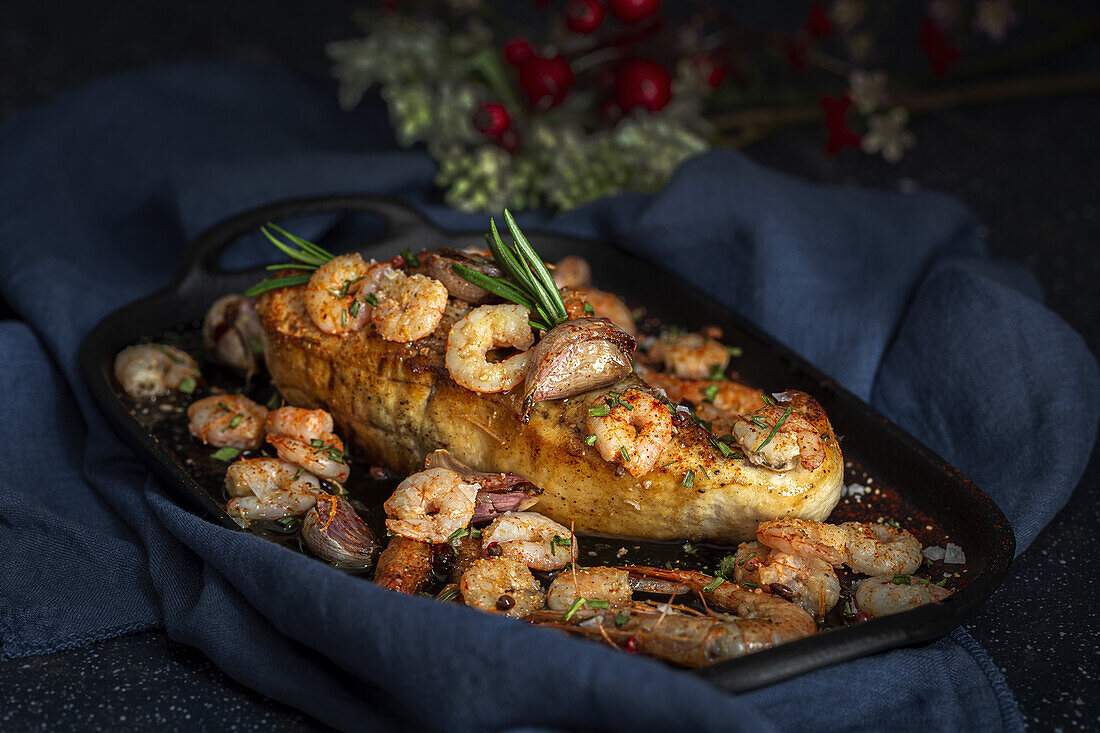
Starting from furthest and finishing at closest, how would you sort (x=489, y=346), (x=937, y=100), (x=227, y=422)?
(x=937, y=100) < (x=227, y=422) < (x=489, y=346)

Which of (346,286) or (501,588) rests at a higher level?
(346,286)

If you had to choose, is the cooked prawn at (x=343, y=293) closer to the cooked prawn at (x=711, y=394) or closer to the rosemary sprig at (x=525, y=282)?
the rosemary sprig at (x=525, y=282)

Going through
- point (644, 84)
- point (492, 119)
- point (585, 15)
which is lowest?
point (492, 119)

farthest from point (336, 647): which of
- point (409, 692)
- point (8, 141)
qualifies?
point (8, 141)

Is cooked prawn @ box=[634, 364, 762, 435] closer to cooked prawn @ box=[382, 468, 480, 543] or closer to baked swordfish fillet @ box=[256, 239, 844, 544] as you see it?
baked swordfish fillet @ box=[256, 239, 844, 544]

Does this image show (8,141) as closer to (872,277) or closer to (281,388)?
(281,388)

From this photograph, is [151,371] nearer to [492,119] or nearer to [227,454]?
[227,454]

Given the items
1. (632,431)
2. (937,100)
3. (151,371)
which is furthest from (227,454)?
(937,100)
